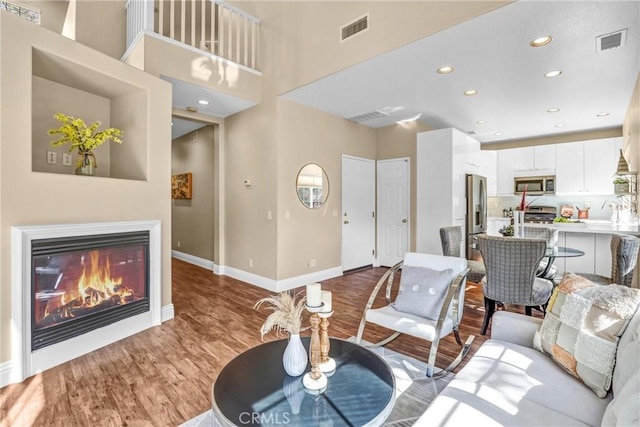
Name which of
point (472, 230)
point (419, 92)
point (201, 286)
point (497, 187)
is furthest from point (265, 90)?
point (497, 187)

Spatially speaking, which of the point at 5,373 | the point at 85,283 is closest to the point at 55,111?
the point at 85,283

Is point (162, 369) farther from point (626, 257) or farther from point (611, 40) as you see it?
point (611, 40)

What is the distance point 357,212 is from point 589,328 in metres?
4.30

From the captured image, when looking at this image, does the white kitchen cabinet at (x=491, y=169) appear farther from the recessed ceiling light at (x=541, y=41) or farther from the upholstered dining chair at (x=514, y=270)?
the upholstered dining chair at (x=514, y=270)

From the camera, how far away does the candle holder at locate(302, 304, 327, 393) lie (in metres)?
1.49

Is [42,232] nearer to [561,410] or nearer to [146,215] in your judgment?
[146,215]

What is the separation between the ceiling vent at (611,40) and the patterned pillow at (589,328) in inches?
92.0

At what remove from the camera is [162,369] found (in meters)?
2.43

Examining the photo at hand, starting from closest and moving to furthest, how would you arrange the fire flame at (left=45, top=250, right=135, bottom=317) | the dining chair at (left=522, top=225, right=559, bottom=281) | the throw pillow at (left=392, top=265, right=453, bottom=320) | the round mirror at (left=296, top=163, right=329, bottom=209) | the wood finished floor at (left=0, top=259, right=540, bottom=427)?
the wood finished floor at (left=0, top=259, right=540, bottom=427) → the throw pillow at (left=392, top=265, right=453, bottom=320) → the fire flame at (left=45, top=250, right=135, bottom=317) → the dining chair at (left=522, top=225, right=559, bottom=281) → the round mirror at (left=296, top=163, right=329, bottom=209)

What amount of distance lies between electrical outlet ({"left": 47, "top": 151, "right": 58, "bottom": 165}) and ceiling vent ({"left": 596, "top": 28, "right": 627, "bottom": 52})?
17.2 feet

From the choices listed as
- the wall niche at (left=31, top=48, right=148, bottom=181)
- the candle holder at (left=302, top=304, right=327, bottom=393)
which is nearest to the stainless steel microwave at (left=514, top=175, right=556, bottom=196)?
the candle holder at (left=302, top=304, right=327, bottom=393)

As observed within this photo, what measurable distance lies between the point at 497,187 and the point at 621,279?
450cm

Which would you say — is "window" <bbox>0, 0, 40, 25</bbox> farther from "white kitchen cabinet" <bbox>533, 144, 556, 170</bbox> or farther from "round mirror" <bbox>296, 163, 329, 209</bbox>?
"white kitchen cabinet" <bbox>533, 144, 556, 170</bbox>

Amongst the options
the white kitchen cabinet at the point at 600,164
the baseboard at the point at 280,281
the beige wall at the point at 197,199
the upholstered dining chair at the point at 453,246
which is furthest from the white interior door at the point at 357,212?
the white kitchen cabinet at the point at 600,164
